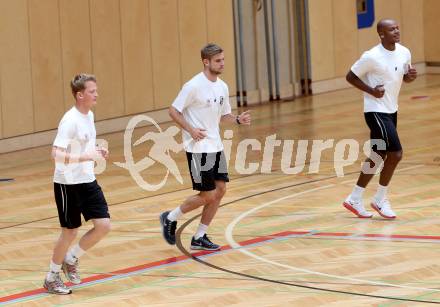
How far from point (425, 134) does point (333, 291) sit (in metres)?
9.95

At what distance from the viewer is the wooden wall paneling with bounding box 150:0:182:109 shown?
74.4 ft

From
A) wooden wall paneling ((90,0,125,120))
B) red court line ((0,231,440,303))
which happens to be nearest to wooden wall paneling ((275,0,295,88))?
wooden wall paneling ((90,0,125,120))

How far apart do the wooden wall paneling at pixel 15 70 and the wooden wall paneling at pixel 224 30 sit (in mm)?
4767

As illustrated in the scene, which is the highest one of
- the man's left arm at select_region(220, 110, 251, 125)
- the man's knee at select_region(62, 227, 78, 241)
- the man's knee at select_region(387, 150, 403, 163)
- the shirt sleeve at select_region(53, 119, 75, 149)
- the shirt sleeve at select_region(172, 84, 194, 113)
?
the shirt sleeve at select_region(172, 84, 194, 113)

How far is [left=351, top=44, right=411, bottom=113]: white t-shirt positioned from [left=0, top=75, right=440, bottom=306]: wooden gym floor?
1288 millimetres

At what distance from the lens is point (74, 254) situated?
10.3 metres

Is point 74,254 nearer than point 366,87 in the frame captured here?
Yes

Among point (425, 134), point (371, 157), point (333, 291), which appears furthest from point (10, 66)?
point (333, 291)

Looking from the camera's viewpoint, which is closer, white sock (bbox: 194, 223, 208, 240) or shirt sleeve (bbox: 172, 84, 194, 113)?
shirt sleeve (bbox: 172, 84, 194, 113)

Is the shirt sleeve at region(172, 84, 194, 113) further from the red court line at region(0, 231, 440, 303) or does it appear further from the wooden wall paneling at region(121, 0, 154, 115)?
the wooden wall paneling at region(121, 0, 154, 115)

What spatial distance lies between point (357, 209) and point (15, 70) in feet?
30.7

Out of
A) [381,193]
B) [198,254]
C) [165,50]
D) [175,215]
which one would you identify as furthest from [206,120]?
[165,50]

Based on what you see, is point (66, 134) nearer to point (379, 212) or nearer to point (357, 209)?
point (357, 209)

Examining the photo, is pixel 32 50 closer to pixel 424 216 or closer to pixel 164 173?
pixel 164 173
